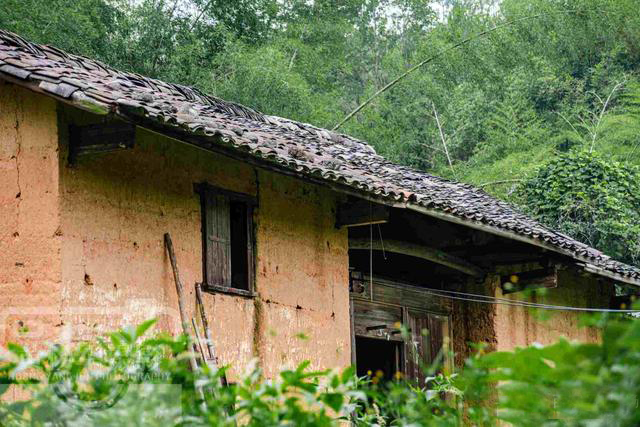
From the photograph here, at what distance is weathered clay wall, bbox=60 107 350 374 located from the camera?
738 cm

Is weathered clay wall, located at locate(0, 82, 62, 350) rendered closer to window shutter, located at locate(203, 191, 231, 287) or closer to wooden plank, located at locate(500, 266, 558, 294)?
window shutter, located at locate(203, 191, 231, 287)

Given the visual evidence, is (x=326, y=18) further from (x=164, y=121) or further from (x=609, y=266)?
(x=164, y=121)

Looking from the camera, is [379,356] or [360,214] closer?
[360,214]

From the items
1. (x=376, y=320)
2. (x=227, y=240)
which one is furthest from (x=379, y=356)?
(x=227, y=240)

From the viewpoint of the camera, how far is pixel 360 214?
31.6ft

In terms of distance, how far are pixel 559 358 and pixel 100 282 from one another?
524 centimetres

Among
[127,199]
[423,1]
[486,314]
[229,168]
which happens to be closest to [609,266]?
[486,314]

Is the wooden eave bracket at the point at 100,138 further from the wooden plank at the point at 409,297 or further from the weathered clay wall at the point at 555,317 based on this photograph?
the weathered clay wall at the point at 555,317

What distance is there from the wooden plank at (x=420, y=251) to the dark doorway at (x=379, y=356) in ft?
3.21

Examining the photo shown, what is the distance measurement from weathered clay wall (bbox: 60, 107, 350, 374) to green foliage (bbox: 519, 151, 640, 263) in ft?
30.3

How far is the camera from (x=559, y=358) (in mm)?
2637

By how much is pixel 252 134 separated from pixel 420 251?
3.29m

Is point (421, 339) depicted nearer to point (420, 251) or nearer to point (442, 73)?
point (420, 251)

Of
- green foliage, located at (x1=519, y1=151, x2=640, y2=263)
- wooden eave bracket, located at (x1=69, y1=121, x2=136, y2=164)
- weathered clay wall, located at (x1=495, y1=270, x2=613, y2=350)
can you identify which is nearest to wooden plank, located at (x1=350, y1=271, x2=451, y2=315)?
weathered clay wall, located at (x1=495, y1=270, x2=613, y2=350)
